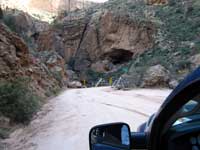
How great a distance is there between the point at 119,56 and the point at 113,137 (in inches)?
1609

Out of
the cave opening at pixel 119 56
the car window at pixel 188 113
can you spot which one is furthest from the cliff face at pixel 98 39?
the car window at pixel 188 113

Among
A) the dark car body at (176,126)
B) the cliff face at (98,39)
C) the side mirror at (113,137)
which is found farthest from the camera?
the cliff face at (98,39)

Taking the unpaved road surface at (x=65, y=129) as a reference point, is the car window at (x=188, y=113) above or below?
above

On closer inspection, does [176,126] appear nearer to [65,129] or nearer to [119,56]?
[65,129]

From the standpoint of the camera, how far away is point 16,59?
16641 millimetres

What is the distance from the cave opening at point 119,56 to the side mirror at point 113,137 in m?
39.3

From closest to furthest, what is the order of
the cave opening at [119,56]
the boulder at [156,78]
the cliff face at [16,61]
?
1. the cliff face at [16,61]
2. the boulder at [156,78]
3. the cave opening at [119,56]

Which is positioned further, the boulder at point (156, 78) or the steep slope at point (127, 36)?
the steep slope at point (127, 36)

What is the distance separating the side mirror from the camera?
2053mm

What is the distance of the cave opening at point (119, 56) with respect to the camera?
41825mm

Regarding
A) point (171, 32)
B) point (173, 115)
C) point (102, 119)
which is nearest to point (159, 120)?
point (173, 115)

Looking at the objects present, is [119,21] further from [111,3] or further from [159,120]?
[159,120]

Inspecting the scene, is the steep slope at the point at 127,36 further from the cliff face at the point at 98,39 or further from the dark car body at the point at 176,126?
the dark car body at the point at 176,126

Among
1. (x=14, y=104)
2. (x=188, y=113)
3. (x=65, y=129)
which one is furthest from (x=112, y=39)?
(x=188, y=113)
